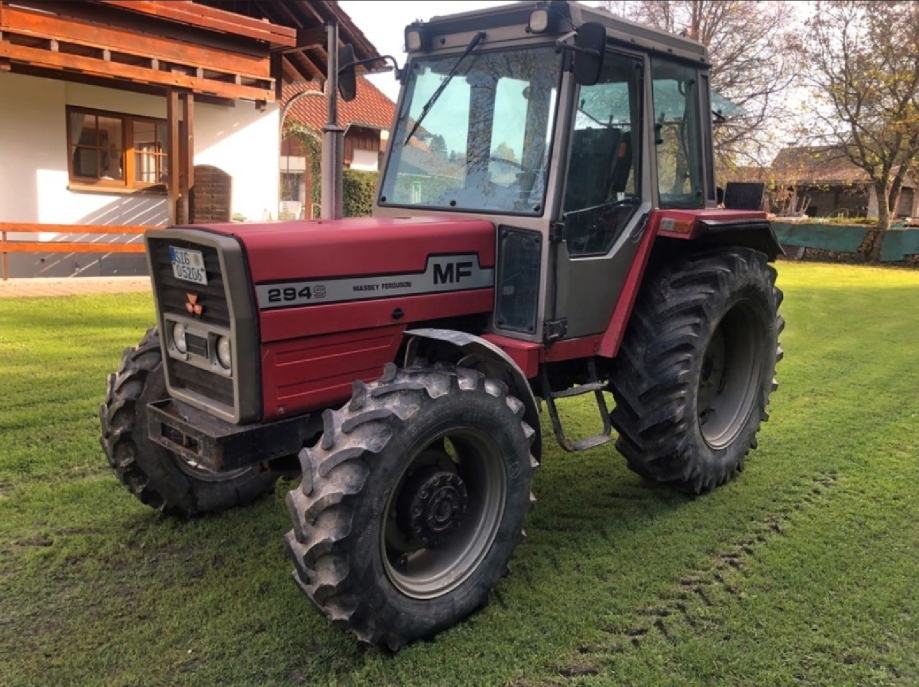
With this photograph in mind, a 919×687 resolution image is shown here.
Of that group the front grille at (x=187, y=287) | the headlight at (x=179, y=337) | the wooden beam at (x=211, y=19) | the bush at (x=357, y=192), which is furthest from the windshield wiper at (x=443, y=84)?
the bush at (x=357, y=192)

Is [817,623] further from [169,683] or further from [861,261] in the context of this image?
[861,261]

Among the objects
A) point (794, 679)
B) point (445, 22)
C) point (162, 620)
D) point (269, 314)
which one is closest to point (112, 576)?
point (162, 620)

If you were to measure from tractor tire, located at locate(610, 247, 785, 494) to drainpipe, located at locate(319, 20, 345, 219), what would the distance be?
1.66 metres

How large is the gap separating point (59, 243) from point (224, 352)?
9.51m

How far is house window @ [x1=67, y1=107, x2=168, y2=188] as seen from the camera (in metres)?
11.9

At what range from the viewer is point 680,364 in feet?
12.8

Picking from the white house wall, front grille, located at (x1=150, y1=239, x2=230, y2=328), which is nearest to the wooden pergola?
the white house wall

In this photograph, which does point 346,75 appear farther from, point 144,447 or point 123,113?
point 123,113

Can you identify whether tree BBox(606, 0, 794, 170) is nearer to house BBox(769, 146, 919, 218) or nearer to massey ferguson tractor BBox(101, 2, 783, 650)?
house BBox(769, 146, 919, 218)

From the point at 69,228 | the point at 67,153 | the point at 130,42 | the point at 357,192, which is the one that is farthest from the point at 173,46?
the point at 357,192

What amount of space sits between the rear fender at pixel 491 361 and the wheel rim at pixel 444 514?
26 centimetres

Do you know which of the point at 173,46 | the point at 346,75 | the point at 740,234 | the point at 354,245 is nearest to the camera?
the point at 354,245

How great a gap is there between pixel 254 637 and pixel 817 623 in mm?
2202

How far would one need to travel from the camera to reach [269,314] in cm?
292
